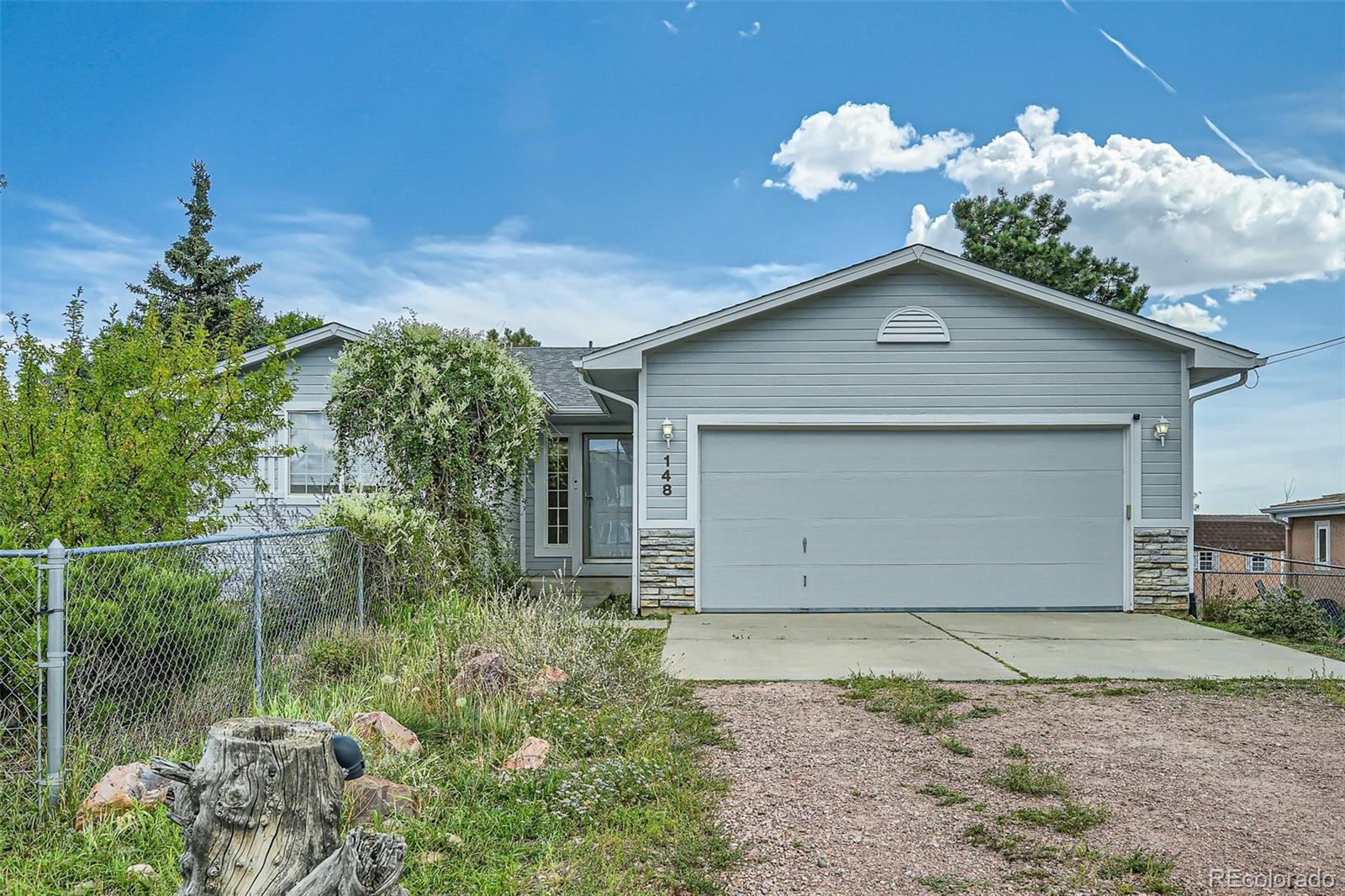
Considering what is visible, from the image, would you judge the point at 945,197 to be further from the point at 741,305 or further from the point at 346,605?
the point at 346,605

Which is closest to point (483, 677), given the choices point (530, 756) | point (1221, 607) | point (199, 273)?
point (530, 756)

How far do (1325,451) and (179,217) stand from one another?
1256 inches

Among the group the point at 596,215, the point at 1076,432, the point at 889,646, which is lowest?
the point at 889,646

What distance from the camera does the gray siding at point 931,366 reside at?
992 cm

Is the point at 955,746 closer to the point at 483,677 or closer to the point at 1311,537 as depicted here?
the point at 483,677

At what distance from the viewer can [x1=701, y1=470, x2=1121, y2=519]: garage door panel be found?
10016 mm

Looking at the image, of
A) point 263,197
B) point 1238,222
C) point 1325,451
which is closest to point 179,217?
point 263,197

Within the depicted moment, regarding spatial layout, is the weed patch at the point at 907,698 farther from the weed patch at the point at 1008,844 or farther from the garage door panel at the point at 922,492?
the garage door panel at the point at 922,492

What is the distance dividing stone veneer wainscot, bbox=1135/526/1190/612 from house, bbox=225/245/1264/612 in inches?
0.8

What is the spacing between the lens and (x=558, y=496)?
1297cm

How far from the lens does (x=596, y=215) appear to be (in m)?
17.9

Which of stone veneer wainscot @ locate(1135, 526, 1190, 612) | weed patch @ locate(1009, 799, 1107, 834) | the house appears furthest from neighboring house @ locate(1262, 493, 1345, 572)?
weed patch @ locate(1009, 799, 1107, 834)

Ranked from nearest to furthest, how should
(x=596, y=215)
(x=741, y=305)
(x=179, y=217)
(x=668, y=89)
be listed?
1. (x=741, y=305)
2. (x=668, y=89)
3. (x=596, y=215)
4. (x=179, y=217)

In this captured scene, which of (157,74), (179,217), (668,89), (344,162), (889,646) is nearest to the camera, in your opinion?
(889,646)
